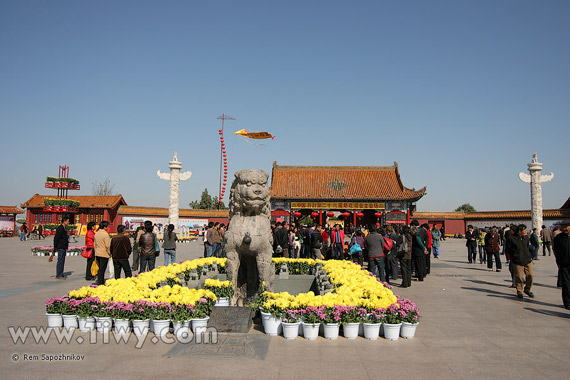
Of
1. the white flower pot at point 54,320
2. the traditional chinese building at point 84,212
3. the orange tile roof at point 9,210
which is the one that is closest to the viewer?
the white flower pot at point 54,320

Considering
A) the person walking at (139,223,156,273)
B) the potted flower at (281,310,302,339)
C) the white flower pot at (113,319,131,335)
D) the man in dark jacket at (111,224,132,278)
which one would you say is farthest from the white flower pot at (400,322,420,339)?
the person walking at (139,223,156,273)

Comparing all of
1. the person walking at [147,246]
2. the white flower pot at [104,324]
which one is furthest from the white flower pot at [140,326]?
the person walking at [147,246]

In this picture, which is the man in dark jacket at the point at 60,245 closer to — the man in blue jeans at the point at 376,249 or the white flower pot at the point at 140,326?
the white flower pot at the point at 140,326

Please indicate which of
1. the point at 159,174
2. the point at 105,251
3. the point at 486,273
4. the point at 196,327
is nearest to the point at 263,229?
the point at 196,327

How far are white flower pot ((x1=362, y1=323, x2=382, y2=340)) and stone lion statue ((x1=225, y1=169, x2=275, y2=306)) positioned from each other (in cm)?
164

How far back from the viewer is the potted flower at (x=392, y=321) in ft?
13.7

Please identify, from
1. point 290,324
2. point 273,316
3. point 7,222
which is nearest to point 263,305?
point 273,316

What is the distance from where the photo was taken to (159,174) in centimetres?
2197

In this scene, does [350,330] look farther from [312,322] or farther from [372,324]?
[312,322]

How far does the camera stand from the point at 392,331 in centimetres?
417

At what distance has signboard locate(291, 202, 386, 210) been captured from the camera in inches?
1038

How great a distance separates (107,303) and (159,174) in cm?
1850

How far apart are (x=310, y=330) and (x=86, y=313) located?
2686mm

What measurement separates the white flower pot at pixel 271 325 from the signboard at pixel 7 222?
3229cm
